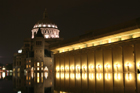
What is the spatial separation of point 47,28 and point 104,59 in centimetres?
10875

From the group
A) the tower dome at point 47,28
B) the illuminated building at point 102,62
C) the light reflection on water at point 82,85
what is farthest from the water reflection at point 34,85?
the tower dome at point 47,28

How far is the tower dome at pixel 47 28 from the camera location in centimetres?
14675

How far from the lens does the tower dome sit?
5778 inches

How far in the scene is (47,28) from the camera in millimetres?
147750

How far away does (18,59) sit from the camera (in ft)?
439

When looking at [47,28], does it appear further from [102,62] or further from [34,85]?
[34,85]

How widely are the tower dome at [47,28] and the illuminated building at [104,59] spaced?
87.7m

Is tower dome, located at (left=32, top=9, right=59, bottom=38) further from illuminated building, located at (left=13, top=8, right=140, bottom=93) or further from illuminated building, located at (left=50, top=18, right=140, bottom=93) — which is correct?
illuminated building, located at (left=50, top=18, right=140, bottom=93)

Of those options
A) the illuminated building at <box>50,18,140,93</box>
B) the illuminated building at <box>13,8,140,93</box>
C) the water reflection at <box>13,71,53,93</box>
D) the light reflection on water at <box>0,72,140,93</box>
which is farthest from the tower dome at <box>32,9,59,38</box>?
the light reflection on water at <box>0,72,140,93</box>

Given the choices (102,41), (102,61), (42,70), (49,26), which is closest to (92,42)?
(102,41)

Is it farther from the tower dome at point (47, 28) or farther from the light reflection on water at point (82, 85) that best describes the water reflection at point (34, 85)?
the tower dome at point (47, 28)

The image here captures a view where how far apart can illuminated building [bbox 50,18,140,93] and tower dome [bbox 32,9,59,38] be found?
288ft

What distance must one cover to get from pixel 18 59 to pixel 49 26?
3101 centimetres

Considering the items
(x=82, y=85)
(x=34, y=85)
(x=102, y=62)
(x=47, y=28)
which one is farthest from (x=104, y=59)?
(x=47, y=28)
